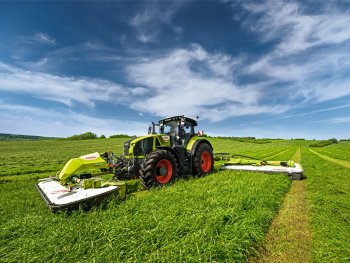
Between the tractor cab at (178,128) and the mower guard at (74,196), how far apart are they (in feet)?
13.3

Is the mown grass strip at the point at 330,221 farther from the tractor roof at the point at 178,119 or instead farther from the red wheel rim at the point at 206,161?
the tractor roof at the point at 178,119

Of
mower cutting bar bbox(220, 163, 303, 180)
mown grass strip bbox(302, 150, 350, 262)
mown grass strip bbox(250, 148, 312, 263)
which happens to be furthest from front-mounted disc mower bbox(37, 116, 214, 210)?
mown grass strip bbox(302, 150, 350, 262)

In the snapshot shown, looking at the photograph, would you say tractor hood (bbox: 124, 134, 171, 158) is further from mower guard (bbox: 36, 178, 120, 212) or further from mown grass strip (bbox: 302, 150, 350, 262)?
mown grass strip (bbox: 302, 150, 350, 262)

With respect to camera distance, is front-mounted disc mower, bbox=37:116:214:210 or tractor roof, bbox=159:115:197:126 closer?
front-mounted disc mower, bbox=37:116:214:210

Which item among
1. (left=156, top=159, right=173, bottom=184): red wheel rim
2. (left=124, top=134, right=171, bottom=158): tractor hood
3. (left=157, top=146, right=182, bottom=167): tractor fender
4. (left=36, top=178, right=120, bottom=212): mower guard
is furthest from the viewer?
(left=157, top=146, right=182, bottom=167): tractor fender

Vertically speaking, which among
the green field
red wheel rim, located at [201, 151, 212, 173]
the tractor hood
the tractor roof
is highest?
the tractor roof

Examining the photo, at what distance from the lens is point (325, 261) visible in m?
3.22

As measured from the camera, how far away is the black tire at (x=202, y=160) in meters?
9.12

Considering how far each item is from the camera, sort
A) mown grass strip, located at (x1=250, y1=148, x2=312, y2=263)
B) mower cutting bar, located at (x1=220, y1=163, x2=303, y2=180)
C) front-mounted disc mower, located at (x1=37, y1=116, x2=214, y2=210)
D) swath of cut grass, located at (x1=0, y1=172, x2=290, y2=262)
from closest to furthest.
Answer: swath of cut grass, located at (x1=0, y1=172, x2=290, y2=262)
mown grass strip, located at (x1=250, y1=148, x2=312, y2=263)
front-mounted disc mower, located at (x1=37, y1=116, x2=214, y2=210)
mower cutting bar, located at (x1=220, y1=163, x2=303, y2=180)

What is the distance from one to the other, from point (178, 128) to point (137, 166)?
8.63 feet

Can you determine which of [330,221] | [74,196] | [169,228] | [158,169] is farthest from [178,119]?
[330,221]

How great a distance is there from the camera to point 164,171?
7.51 m

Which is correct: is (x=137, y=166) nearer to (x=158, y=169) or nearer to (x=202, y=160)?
(x=158, y=169)

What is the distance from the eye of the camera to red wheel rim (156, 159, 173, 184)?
7383 mm
